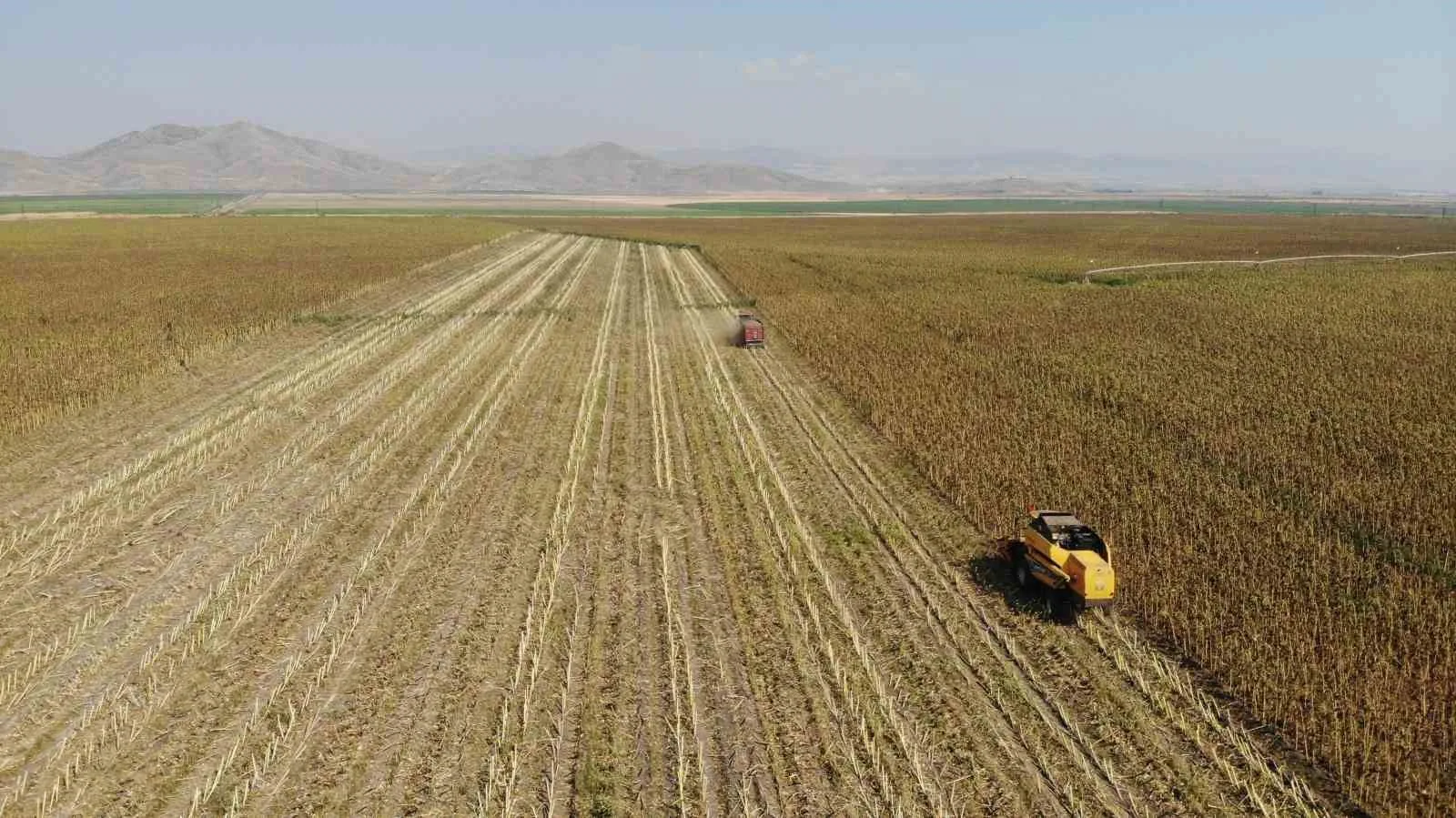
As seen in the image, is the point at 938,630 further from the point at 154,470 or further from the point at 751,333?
the point at 751,333

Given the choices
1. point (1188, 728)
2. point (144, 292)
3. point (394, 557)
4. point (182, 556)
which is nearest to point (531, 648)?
point (394, 557)

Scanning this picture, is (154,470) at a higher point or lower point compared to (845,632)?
higher

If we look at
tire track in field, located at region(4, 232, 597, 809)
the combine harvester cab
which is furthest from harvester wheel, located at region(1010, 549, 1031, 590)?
the combine harvester cab

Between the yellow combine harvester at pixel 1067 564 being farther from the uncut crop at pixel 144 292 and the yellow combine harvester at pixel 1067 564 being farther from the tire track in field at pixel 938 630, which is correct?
the uncut crop at pixel 144 292

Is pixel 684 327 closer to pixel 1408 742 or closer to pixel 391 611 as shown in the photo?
pixel 391 611

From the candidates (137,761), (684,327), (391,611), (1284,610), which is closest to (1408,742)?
Result: (1284,610)

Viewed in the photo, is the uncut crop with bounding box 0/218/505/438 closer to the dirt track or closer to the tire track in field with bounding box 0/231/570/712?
the dirt track
